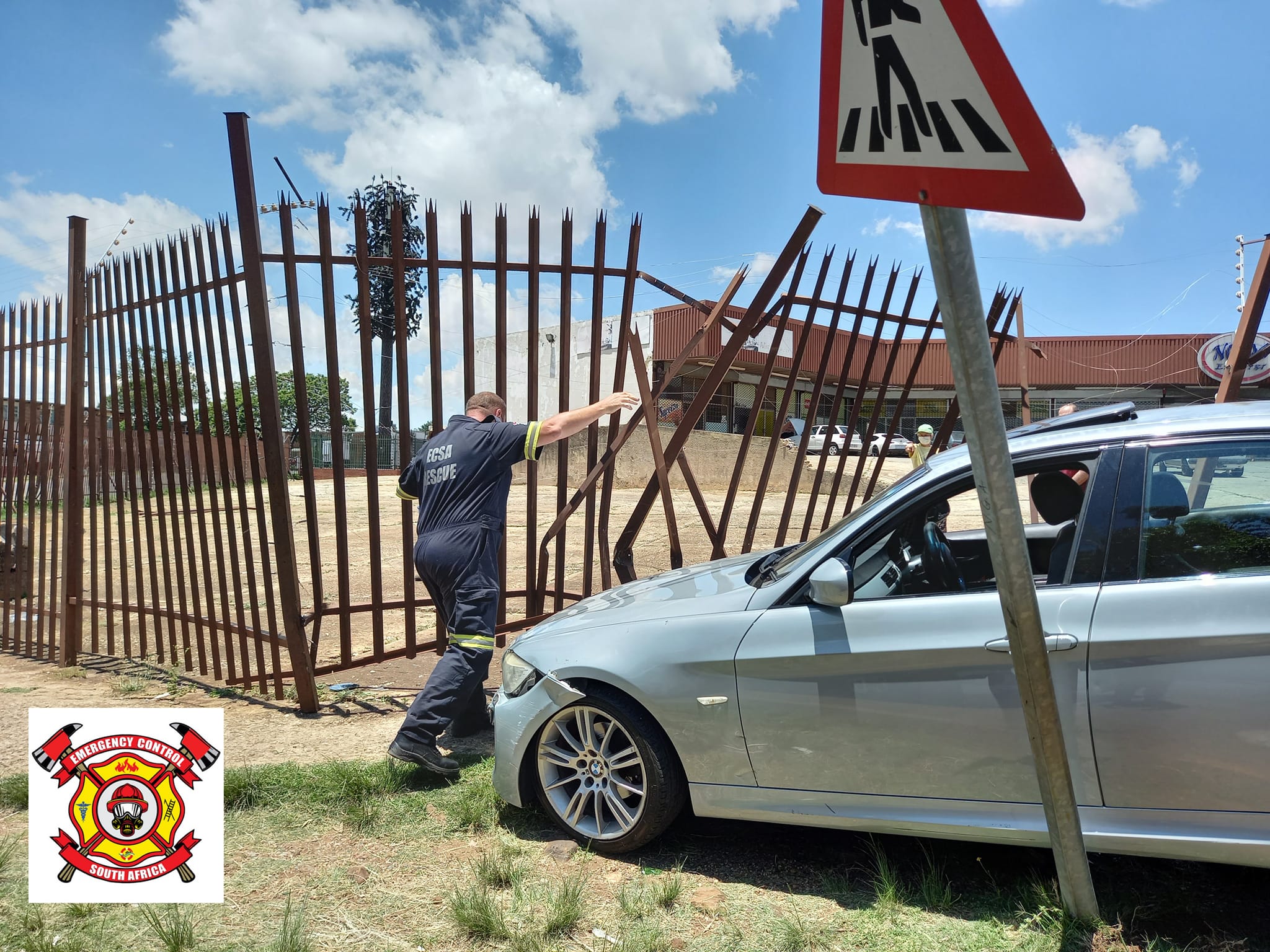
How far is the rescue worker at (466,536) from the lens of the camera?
415 cm

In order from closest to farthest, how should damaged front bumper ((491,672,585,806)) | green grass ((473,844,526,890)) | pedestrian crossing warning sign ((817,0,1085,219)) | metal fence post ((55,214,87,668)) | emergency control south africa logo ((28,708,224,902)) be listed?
1. pedestrian crossing warning sign ((817,0,1085,219))
2. emergency control south africa logo ((28,708,224,902))
3. green grass ((473,844,526,890))
4. damaged front bumper ((491,672,585,806))
5. metal fence post ((55,214,87,668))

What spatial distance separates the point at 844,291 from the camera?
20.3 feet

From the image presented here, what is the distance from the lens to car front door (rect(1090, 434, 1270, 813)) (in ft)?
8.24

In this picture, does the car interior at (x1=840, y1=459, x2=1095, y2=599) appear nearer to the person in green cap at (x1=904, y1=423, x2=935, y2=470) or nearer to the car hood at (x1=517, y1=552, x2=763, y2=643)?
the car hood at (x1=517, y1=552, x2=763, y2=643)

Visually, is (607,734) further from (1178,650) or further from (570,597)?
(570,597)

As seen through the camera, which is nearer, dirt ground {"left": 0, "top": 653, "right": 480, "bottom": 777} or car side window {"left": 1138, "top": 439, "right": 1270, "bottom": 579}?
car side window {"left": 1138, "top": 439, "right": 1270, "bottom": 579}

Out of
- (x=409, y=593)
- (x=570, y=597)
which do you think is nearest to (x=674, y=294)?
(x=570, y=597)

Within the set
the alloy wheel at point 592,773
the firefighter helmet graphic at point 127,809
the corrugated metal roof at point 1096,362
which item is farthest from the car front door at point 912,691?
the corrugated metal roof at point 1096,362

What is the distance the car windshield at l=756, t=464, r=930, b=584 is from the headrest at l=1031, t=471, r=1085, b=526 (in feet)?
1.57

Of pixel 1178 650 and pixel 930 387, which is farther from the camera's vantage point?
pixel 930 387

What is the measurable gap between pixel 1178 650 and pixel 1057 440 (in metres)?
0.82

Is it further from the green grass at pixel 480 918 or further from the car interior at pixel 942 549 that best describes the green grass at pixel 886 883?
the green grass at pixel 480 918

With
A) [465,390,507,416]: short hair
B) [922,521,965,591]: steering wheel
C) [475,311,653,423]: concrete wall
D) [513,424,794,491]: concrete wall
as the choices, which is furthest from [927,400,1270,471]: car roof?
[475,311,653,423]: concrete wall

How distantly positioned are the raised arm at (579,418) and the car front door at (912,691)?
151cm
